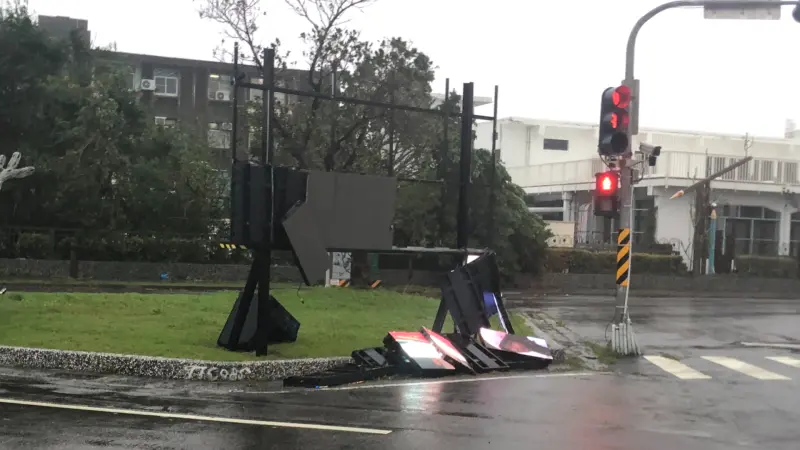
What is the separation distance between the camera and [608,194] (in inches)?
557

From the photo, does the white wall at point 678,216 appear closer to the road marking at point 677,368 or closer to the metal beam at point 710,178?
the metal beam at point 710,178

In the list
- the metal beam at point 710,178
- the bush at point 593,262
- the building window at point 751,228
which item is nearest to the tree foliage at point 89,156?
the bush at point 593,262

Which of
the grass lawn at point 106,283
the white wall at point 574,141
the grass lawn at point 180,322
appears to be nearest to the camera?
the grass lawn at point 180,322

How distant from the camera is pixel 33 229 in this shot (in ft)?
103

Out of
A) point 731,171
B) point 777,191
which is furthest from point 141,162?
point 777,191

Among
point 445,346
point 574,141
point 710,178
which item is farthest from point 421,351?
point 574,141

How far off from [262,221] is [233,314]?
1715 millimetres

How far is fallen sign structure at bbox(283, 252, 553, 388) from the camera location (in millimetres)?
10859

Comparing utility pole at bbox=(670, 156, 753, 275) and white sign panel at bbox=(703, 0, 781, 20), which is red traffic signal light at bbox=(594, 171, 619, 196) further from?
utility pole at bbox=(670, 156, 753, 275)

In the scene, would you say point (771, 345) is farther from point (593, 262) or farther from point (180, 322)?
point (593, 262)

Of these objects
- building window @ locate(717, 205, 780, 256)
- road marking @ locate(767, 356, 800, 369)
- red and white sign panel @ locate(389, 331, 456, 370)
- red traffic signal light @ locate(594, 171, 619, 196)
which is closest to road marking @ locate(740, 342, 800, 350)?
road marking @ locate(767, 356, 800, 369)

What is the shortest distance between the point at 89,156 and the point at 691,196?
29.1m

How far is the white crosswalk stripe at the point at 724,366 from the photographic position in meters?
12.0

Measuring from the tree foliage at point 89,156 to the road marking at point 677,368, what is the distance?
877 inches
